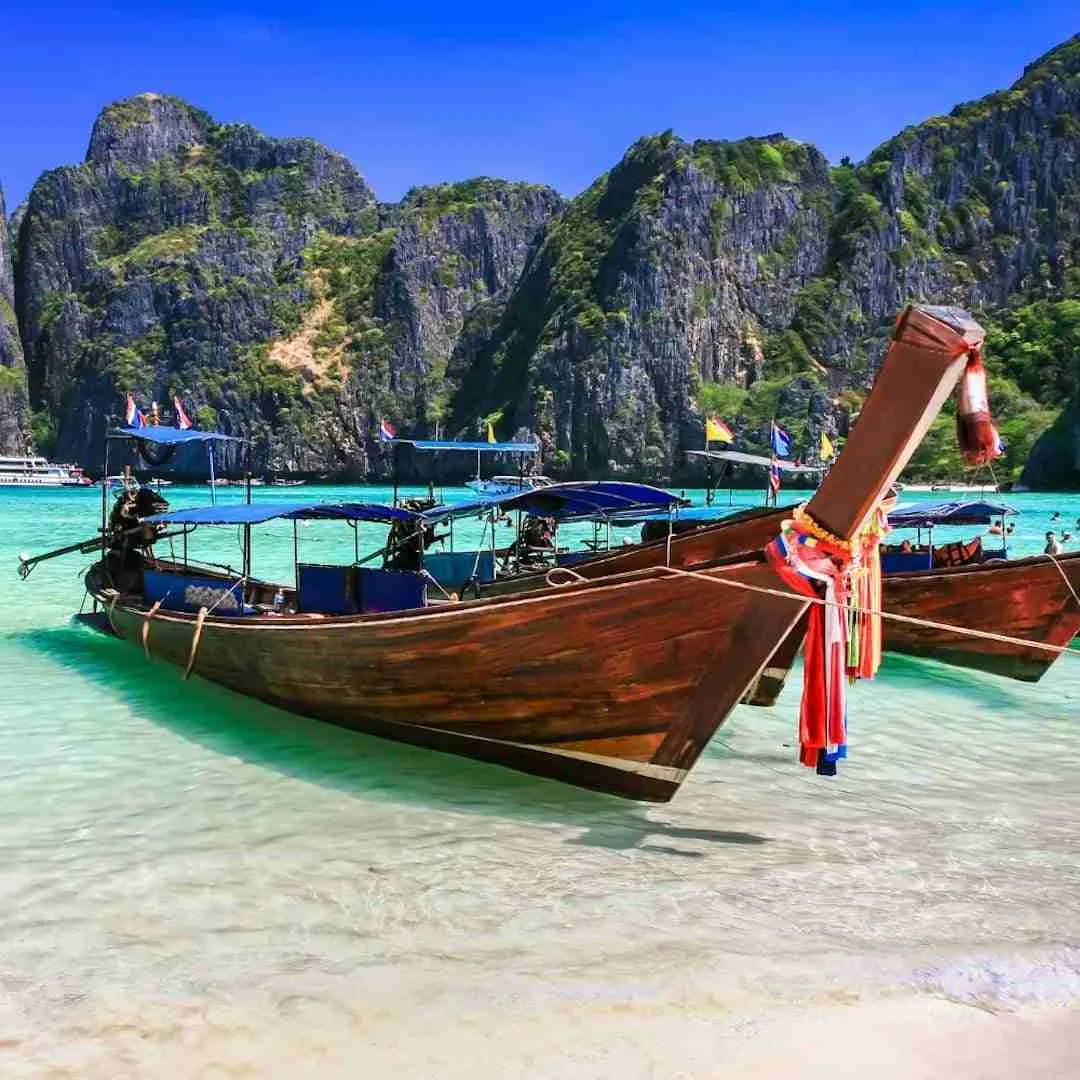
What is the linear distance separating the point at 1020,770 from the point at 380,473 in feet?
428

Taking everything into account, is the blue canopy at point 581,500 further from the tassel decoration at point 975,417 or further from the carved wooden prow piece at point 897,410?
the tassel decoration at point 975,417

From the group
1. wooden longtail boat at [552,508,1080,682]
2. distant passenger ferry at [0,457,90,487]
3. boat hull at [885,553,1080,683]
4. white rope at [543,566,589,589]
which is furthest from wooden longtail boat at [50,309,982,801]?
distant passenger ferry at [0,457,90,487]

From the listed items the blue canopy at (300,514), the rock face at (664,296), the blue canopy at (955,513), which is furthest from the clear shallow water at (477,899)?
the rock face at (664,296)

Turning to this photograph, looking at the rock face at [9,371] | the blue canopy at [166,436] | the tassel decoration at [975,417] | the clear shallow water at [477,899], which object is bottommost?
the clear shallow water at [477,899]

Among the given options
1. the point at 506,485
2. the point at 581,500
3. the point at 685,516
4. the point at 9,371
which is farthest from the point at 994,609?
the point at 9,371

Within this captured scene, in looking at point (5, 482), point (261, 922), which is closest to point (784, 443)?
point (261, 922)

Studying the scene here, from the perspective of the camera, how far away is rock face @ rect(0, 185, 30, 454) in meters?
130

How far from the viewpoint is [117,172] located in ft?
518

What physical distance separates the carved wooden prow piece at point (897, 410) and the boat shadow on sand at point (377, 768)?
89.1 inches

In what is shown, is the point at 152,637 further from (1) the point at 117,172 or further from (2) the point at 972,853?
(1) the point at 117,172

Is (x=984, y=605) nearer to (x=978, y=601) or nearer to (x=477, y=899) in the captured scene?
(x=978, y=601)

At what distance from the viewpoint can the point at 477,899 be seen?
527 cm

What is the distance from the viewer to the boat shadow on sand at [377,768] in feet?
20.9

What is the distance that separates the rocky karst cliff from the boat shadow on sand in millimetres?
78002
